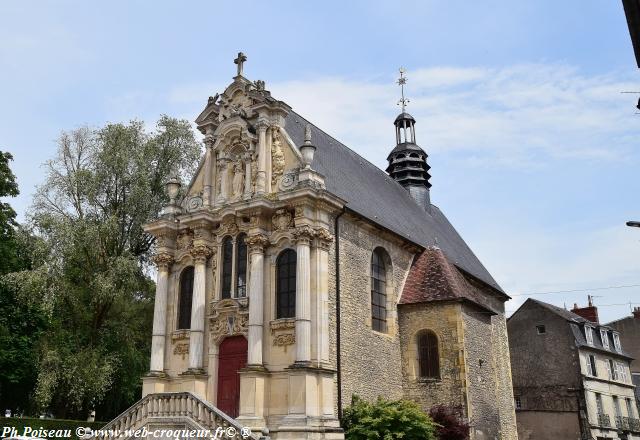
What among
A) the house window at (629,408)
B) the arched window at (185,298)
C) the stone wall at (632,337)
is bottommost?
the house window at (629,408)

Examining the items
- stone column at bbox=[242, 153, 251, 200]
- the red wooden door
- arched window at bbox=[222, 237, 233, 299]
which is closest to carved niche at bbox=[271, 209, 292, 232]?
stone column at bbox=[242, 153, 251, 200]

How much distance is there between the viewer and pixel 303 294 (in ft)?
55.3

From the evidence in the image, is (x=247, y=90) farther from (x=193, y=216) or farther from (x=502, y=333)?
(x=502, y=333)

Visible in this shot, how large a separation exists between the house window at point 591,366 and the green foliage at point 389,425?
16.9 metres

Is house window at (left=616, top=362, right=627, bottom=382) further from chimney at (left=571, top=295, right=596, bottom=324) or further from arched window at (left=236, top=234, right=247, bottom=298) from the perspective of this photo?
arched window at (left=236, top=234, right=247, bottom=298)

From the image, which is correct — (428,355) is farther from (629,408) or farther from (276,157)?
(629,408)

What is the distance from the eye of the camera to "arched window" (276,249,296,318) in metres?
17.5

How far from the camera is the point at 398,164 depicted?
30.7 metres

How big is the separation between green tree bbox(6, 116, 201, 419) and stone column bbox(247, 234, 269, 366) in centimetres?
641

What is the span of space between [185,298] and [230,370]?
311 cm

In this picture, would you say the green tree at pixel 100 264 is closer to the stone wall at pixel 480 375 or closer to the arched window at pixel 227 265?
the arched window at pixel 227 265

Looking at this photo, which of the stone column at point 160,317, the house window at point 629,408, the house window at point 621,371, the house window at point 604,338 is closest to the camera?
the stone column at point 160,317

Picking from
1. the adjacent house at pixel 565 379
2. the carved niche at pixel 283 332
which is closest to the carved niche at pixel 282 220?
the carved niche at pixel 283 332

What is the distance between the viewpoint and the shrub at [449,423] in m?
17.9
